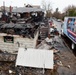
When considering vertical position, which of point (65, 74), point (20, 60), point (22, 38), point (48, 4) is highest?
point (48, 4)

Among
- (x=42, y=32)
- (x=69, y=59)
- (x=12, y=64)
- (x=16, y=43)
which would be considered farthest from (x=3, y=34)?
(x=42, y=32)

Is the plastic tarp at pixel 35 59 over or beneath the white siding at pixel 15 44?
beneath

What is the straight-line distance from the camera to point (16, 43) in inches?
434

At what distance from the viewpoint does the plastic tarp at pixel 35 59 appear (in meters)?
8.47

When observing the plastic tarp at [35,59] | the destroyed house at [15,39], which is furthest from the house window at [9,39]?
the plastic tarp at [35,59]

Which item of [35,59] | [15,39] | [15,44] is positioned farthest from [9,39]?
[35,59]

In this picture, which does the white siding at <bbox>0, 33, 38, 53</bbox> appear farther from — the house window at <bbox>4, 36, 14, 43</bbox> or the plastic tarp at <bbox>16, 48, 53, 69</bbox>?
the plastic tarp at <bbox>16, 48, 53, 69</bbox>

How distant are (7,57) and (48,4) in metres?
52.6

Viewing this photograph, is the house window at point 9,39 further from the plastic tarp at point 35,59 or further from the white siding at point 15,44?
the plastic tarp at point 35,59

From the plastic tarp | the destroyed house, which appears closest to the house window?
the destroyed house

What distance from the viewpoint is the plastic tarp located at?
8.47m

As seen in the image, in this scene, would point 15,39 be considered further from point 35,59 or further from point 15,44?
point 35,59

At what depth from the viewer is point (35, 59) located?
8703mm

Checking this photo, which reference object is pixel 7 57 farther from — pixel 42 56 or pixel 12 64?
pixel 42 56
